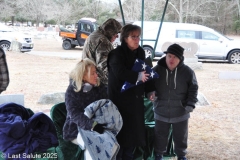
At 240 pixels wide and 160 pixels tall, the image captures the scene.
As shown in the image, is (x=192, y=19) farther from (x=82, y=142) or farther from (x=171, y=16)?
(x=82, y=142)

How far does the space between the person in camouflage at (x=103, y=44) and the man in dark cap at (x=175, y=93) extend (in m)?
0.47

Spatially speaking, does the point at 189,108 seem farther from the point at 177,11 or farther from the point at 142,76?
the point at 177,11

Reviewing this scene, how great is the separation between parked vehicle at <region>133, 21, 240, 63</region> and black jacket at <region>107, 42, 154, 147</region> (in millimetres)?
8441

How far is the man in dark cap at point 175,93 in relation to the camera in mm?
2697

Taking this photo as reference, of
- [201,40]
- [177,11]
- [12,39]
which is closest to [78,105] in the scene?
[201,40]

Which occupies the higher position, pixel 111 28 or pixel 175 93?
pixel 111 28

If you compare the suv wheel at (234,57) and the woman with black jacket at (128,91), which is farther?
the suv wheel at (234,57)

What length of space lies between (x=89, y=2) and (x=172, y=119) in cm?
1630

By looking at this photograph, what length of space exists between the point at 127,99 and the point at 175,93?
490mm

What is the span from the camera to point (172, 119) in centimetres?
276

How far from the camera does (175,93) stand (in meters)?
2.72

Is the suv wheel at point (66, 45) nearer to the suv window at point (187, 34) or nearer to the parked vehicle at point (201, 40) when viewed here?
the parked vehicle at point (201, 40)

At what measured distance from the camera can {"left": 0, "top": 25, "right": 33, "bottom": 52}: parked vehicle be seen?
474 inches

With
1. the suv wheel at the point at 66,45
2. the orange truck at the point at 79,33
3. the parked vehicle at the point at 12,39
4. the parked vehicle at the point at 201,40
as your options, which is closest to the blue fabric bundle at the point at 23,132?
the parked vehicle at the point at 201,40
